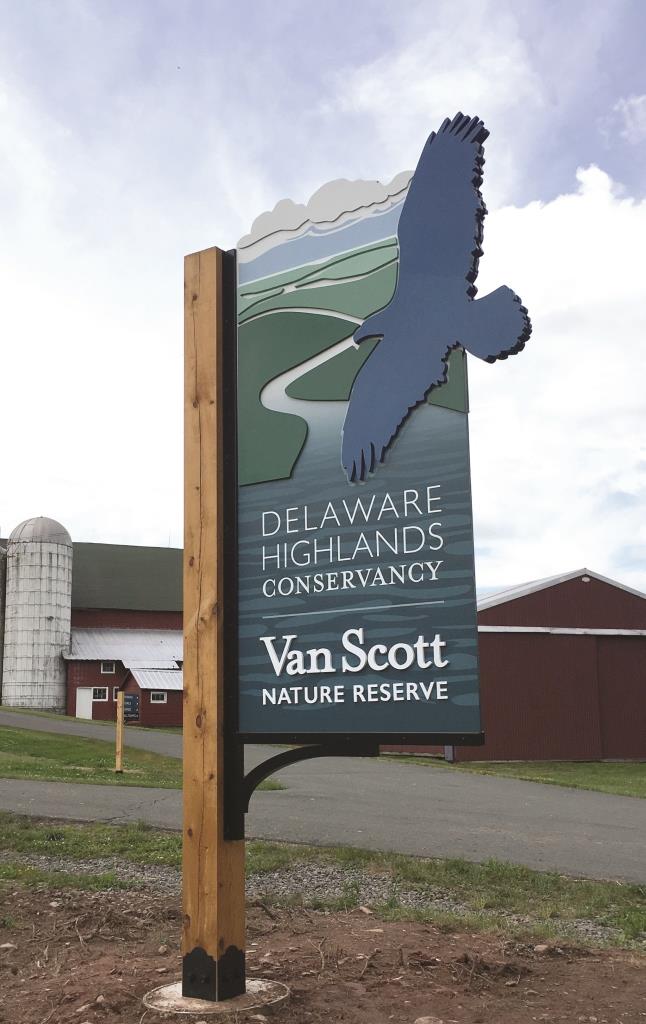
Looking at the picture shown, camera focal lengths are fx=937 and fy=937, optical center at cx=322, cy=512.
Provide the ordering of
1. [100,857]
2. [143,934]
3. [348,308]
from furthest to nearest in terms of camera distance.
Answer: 1. [100,857]
2. [143,934]
3. [348,308]

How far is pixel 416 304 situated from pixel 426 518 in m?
1.07

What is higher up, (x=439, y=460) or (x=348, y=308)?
(x=348, y=308)

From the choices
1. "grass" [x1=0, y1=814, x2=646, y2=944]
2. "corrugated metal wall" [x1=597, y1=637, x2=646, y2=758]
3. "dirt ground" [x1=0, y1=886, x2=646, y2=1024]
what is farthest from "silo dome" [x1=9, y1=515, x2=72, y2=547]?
"dirt ground" [x1=0, y1=886, x2=646, y2=1024]

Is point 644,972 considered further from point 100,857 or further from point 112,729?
point 112,729

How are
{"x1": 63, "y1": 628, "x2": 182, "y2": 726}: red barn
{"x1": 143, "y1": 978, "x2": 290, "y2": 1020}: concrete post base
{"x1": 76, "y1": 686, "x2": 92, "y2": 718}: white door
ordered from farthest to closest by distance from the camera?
{"x1": 76, "y1": 686, "x2": 92, "y2": 718}: white door
{"x1": 63, "y1": 628, "x2": 182, "y2": 726}: red barn
{"x1": 143, "y1": 978, "x2": 290, "y2": 1020}: concrete post base

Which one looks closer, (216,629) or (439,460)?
(439,460)

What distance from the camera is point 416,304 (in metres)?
4.63

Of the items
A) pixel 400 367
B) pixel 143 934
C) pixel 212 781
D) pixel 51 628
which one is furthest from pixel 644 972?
pixel 51 628

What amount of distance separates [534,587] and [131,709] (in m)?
21.6

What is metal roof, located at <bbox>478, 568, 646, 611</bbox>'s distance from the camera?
25.3m

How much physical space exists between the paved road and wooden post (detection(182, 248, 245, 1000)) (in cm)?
453

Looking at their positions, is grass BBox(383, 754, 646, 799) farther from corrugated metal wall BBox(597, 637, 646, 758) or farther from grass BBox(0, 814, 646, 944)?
grass BBox(0, 814, 646, 944)

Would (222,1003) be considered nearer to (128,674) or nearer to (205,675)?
(205,675)

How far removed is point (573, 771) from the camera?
73.6ft
